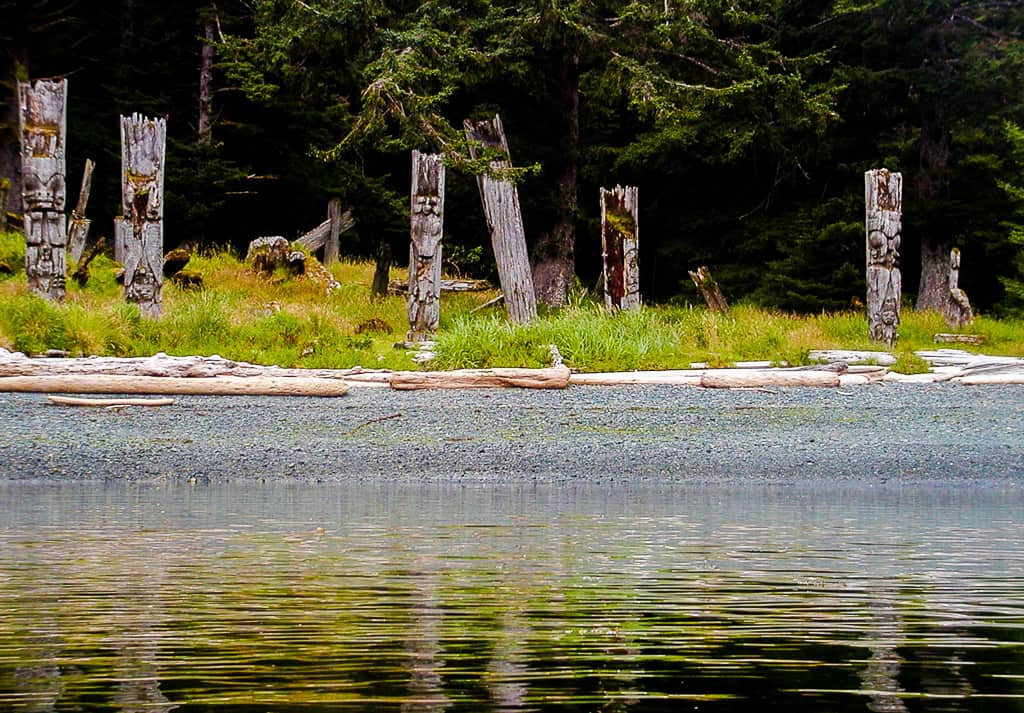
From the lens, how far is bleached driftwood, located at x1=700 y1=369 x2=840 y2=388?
16.0 metres

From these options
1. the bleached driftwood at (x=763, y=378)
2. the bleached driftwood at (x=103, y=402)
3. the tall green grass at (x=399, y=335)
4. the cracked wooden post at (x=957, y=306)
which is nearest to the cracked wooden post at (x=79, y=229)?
the tall green grass at (x=399, y=335)

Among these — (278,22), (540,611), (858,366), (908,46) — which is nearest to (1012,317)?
(908,46)

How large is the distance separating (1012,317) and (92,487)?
58.5 ft

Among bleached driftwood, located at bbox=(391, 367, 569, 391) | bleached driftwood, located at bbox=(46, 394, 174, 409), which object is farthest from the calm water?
bleached driftwood, located at bbox=(391, 367, 569, 391)

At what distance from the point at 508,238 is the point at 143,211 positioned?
5.47m

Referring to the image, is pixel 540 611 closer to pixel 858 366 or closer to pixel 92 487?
pixel 92 487

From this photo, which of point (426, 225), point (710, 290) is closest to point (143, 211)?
point (426, 225)

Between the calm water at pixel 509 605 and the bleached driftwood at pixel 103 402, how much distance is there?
416 centimetres

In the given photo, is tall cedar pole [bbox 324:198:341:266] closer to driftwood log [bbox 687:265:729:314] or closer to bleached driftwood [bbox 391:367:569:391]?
driftwood log [bbox 687:265:729:314]

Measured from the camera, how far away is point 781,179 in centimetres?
2827

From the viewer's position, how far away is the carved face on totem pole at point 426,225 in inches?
750

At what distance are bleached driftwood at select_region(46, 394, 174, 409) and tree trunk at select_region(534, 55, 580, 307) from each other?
10804 millimetres

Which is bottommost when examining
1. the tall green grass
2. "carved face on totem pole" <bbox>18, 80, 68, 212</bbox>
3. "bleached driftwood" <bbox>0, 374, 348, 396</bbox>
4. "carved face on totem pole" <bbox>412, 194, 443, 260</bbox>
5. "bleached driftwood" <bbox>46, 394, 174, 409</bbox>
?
"bleached driftwood" <bbox>46, 394, 174, 409</bbox>

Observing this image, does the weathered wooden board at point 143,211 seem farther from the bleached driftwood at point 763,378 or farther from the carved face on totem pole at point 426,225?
the bleached driftwood at point 763,378
